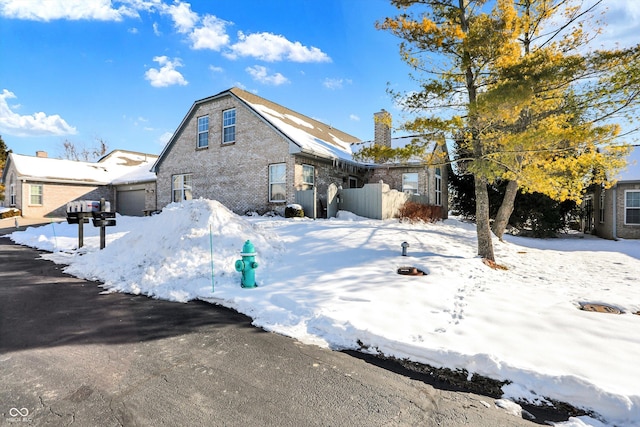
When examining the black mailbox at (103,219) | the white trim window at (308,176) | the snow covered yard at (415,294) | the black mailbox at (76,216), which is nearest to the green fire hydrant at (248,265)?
the snow covered yard at (415,294)

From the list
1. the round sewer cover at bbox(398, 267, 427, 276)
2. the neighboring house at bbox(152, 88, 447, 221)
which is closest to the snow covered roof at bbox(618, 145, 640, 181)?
the neighboring house at bbox(152, 88, 447, 221)

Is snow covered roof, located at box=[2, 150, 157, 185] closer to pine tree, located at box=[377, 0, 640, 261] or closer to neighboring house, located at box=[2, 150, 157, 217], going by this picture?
neighboring house, located at box=[2, 150, 157, 217]

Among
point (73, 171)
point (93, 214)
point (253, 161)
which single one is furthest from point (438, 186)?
point (73, 171)

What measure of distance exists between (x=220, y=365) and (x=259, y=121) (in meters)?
15.0

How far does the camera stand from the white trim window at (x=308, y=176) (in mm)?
16250

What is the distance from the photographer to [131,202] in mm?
25641

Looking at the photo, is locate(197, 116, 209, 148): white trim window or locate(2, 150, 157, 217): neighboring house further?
locate(2, 150, 157, 217): neighboring house

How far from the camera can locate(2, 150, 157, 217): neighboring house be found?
23.8 m

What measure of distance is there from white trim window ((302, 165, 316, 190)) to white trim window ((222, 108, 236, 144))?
182 inches

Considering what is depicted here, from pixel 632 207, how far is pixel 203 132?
24362 mm

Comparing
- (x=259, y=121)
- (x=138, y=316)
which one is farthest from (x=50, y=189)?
(x=138, y=316)

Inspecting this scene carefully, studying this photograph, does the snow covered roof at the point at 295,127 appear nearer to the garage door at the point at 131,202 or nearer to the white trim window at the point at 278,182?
the white trim window at the point at 278,182

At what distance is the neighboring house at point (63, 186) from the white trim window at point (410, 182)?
17.3m

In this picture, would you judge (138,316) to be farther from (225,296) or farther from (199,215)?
(199,215)
